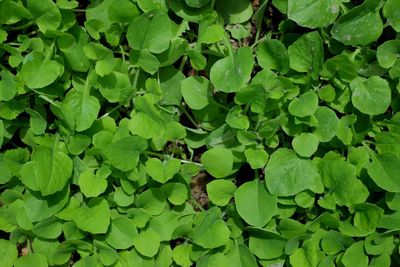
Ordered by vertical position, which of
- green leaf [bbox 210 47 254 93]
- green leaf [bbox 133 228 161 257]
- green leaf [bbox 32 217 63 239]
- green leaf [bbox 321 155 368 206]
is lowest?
green leaf [bbox 133 228 161 257]

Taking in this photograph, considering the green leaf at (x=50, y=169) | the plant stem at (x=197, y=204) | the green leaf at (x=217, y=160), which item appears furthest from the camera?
the plant stem at (x=197, y=204)

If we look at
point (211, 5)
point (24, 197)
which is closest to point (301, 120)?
point (211, 5)

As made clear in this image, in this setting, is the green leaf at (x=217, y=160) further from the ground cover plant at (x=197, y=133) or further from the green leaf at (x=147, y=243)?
the green leaf at (x=147, y=243)

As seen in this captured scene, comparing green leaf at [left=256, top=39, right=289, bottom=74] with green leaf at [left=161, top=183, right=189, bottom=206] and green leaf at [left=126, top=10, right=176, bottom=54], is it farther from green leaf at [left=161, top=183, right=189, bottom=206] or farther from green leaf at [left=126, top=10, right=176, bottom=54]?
green leaf at [left=161, top=183, right=189, bottom=206]

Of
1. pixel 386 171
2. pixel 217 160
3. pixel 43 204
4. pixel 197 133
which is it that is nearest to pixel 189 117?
pixel 197 133

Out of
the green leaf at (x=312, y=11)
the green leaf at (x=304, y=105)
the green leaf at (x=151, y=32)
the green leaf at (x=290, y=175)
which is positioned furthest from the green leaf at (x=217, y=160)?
the green leaf at (x=312, y=11)

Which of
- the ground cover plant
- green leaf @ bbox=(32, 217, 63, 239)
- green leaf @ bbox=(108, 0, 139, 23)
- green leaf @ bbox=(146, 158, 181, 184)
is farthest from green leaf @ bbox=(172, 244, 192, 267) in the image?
green leaf @ bbox=(108, 0, 139, 23)

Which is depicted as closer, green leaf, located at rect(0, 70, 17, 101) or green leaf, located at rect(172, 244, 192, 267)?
green leaf, located at rect(0, 70, 17, 101)
